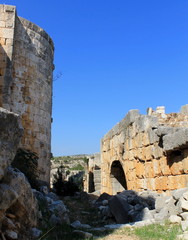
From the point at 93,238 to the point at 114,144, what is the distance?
303 inches

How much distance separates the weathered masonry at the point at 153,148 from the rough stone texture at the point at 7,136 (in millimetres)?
4294

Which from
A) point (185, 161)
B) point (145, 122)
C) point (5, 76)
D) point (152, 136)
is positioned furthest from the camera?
point (145, 122)

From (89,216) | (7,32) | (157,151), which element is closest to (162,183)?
(157,151)

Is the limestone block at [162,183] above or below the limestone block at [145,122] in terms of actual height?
below

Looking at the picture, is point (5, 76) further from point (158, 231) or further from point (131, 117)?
point (158, 231)

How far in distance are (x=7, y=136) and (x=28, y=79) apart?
5.83 m

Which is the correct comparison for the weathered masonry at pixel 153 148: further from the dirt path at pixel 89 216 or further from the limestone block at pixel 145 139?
the dirt path at pixel 89 216

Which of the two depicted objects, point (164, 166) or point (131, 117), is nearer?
point (164, 166)

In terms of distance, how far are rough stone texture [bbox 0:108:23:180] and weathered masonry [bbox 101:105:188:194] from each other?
169 inches

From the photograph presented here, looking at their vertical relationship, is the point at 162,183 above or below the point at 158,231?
above

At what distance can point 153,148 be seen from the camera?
8125 millimetres

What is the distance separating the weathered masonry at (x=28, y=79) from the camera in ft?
27.9

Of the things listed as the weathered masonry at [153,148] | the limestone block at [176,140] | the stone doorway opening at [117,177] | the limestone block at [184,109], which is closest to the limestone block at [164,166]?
the weathered masonry at [153,148]

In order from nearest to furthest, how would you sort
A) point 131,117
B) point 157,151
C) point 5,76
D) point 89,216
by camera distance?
point 89,216, point 157,151, point 5,76, point 131,117
